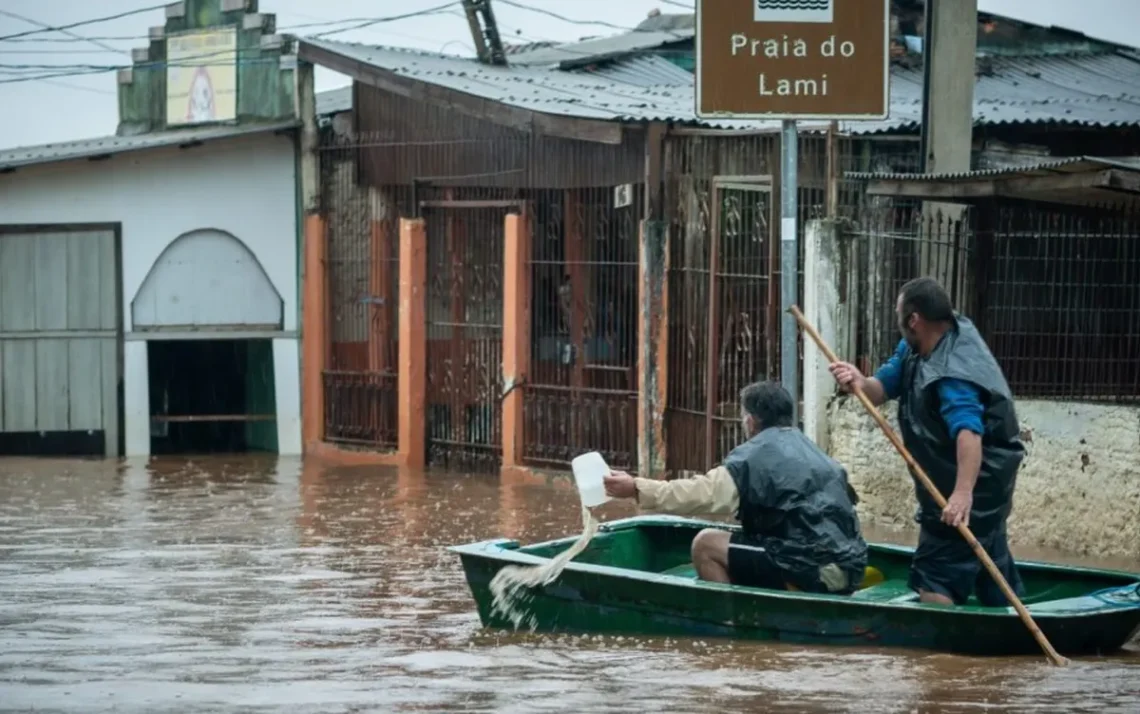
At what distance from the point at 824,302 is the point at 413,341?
6.59 metres

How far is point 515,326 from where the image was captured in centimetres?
1822

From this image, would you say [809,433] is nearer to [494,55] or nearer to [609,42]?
[494,55]

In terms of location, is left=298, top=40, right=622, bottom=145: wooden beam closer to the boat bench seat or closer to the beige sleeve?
the boat bench seat

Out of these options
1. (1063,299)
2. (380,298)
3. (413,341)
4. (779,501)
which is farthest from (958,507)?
(380,298)

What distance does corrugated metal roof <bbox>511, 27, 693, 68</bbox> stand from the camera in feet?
81.5

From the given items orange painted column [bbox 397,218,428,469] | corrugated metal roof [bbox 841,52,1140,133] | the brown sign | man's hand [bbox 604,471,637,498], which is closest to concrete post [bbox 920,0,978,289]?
corrugated metal roof [bbox 841,52,1140,133]

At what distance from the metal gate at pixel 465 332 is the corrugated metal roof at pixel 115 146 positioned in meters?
2.85

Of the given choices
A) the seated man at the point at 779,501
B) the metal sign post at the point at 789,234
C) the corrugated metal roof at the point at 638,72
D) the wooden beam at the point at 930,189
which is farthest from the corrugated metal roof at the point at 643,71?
the seated man at the point at 779,501

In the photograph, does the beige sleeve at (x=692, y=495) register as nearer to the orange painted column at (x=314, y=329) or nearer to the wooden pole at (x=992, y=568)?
the wooden pole at (x=992, y=568)

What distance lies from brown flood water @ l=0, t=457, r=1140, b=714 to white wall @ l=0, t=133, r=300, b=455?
587 centimetres

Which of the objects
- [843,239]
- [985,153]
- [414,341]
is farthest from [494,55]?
[843,239]

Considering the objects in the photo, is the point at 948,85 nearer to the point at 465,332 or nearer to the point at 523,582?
the point at 523,582

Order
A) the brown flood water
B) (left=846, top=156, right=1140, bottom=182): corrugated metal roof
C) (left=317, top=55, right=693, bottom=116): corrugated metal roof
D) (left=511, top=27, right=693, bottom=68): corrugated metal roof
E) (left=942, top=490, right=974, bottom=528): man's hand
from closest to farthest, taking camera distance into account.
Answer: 1. the brown flood water
2. (left=942, top=490, right=974, bottom=528): man's hand
3. (left=846, top=156, right=1140, bottom=182): corrugated metal roof
4. (left=317, top=55, right=693, bottom=116): corrugated metal roof
5. (left=511, top=27, right=693, bottom=68): corrugated metal roof

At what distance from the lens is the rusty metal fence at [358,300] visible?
66.6 ft
